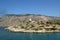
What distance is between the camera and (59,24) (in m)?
89.6

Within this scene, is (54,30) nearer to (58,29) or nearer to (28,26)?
(58,29)

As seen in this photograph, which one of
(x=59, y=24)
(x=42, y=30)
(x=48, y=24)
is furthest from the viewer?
(x=59, y=24)

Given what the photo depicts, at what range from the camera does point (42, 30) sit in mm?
77438

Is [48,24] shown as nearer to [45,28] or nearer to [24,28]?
[45,28]

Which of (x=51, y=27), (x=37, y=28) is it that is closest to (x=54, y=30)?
(x=51, y=27)

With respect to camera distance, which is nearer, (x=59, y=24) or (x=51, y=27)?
(x=51, y=27)

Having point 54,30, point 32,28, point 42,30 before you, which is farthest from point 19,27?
point 54,30

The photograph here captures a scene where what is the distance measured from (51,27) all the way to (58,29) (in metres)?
3.97

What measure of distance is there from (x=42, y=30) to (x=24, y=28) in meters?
11.4

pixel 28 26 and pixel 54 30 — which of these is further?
pixel 28 26

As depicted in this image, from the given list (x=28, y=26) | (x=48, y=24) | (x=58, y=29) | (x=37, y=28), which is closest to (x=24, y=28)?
(x=28, y=26)

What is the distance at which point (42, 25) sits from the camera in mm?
81312

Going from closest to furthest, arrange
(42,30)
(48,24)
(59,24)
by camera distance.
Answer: (42,30) < (48,24) < (59,24)

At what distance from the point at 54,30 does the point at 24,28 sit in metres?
17.1
